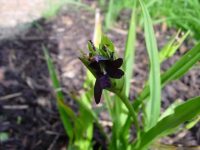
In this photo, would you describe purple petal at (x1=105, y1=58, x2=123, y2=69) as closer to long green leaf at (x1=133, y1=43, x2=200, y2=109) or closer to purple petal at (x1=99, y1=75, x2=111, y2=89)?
purple petal at (x1=99, y1=75, x2=111, y2=89)

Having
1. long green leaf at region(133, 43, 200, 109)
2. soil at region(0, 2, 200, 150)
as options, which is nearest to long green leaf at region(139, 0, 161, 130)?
long green leaf at region(133, 43, 200, 109)

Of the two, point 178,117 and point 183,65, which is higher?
point 183,65

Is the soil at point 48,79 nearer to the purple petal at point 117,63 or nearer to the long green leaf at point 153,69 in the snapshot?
the long green leaf at point 153,69

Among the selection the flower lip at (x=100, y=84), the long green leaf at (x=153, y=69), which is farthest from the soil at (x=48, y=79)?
the flower lip at (x=100, y=84)

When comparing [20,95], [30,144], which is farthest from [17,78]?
[30,144]

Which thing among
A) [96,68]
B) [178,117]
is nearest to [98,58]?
[96,68]

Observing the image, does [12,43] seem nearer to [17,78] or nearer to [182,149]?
[17,78]

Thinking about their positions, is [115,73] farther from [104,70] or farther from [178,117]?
[178,117]
